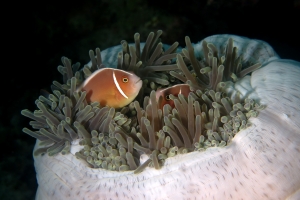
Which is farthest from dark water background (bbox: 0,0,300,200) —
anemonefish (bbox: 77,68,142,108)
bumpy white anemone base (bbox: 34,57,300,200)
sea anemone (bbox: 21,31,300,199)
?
bumpy white anemone base (bbox: 34,57,300,200)

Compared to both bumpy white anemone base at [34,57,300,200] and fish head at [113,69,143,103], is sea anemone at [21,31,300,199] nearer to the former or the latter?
bumpy white anemone base at [34,57,300,200]

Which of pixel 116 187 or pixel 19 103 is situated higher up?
pixel 116 187

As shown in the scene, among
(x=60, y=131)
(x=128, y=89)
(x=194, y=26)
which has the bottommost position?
(x=194, y=26)

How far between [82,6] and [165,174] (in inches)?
137

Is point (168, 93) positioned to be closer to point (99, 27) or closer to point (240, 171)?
point (240, 171)

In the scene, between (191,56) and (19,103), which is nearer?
(191,56)

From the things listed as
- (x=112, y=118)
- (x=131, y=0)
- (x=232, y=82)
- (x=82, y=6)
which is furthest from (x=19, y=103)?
(x=232, y=82)

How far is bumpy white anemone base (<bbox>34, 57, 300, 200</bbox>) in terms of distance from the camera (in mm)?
1431

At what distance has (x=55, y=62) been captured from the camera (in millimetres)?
4387

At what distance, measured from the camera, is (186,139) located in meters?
1.60

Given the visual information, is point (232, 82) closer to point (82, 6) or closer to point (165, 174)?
point (165, 174)

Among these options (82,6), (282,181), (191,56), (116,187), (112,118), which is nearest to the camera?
(282,181)

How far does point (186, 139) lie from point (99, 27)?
3278 mm

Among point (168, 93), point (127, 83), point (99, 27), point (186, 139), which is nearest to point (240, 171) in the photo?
point (186, 139)
